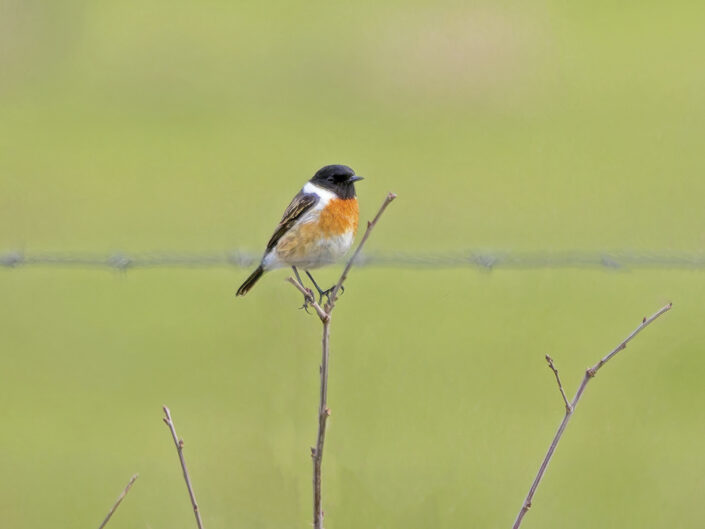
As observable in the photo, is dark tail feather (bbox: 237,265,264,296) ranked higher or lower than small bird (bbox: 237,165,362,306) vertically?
lower

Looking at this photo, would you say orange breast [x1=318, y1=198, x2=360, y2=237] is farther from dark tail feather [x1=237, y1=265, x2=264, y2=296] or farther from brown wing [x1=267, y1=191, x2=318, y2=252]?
dark tail feather [x1=237, y1=265, x2=264, y2=296]

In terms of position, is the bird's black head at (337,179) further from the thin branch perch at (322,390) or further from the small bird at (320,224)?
the thin branch perch at (322,390)

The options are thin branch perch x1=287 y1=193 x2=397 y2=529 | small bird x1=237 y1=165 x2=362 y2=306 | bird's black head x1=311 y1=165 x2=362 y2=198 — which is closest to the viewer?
thin branch perch x1=287 y1=193 x2=397 y2=529

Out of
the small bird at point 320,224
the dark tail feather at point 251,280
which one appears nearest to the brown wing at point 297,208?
the small bird at point 320,224

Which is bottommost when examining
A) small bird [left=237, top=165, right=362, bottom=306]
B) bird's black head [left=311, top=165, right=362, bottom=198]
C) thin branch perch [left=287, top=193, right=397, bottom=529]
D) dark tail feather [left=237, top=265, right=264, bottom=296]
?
thin branch perch [left=287, top=193, right=397, bottom=529]

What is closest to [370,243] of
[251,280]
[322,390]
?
[251,280]

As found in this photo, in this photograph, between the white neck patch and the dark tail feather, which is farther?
the dark tail feather

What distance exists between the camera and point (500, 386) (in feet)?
19.5

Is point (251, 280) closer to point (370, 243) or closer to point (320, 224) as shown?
point (320, 224)

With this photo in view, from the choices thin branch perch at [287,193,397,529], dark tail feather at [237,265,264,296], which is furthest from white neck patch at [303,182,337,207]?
thin branch perch at [287,193,397,529]

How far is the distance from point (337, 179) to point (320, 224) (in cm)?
15

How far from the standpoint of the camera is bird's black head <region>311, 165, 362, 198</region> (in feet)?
10.0

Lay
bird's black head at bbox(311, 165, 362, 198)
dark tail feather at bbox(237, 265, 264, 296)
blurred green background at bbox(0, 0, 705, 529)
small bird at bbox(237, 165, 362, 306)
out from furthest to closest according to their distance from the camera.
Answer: blurred green background at bbox(0, 0, 705, 529)
dark tail feather at bbox(237, 265, 264, 296)
small bird at bbox(237, 165, 362, 306)
bird's black head at bbox(311, 165, 362, 198)

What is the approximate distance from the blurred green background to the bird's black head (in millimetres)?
708
